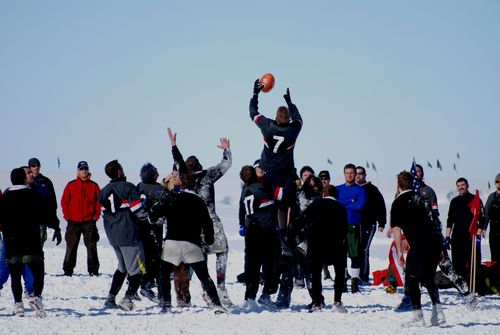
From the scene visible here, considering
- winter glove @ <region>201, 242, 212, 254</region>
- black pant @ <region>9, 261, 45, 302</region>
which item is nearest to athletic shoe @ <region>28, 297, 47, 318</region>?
black pant @ <region>9, 261, 45, 302</region>

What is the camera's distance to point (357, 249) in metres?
13.7

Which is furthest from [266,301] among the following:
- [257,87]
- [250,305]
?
[257,87]

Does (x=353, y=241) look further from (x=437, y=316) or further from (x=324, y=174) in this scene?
(x=437, y=316)

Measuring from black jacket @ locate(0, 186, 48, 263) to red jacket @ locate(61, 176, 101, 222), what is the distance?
624 cm

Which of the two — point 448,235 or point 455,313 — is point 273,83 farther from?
point 448,235

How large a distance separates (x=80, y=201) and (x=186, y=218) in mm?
7001

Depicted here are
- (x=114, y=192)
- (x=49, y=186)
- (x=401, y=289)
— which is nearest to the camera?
(x=114, y=192)

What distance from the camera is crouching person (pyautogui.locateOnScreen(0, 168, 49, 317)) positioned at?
10.1 meters

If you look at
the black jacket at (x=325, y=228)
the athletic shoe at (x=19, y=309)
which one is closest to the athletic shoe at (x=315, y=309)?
the black jacket at (x=325, y=228)

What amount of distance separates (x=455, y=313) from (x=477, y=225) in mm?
2797

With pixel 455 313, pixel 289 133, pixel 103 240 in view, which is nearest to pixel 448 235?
pixel 455 313

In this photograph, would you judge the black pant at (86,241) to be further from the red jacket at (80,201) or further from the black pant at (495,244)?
the black pant at (495,244)

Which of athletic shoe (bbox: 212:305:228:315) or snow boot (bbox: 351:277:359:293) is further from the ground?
snow boot (bbox: 351:277:359:293)

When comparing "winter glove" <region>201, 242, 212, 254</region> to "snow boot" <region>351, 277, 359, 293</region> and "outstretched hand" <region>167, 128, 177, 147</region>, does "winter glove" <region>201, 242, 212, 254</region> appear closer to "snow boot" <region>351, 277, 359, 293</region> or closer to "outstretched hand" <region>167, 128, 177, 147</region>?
"outstretched hand" <region>167, 128, 177, 147</region>
